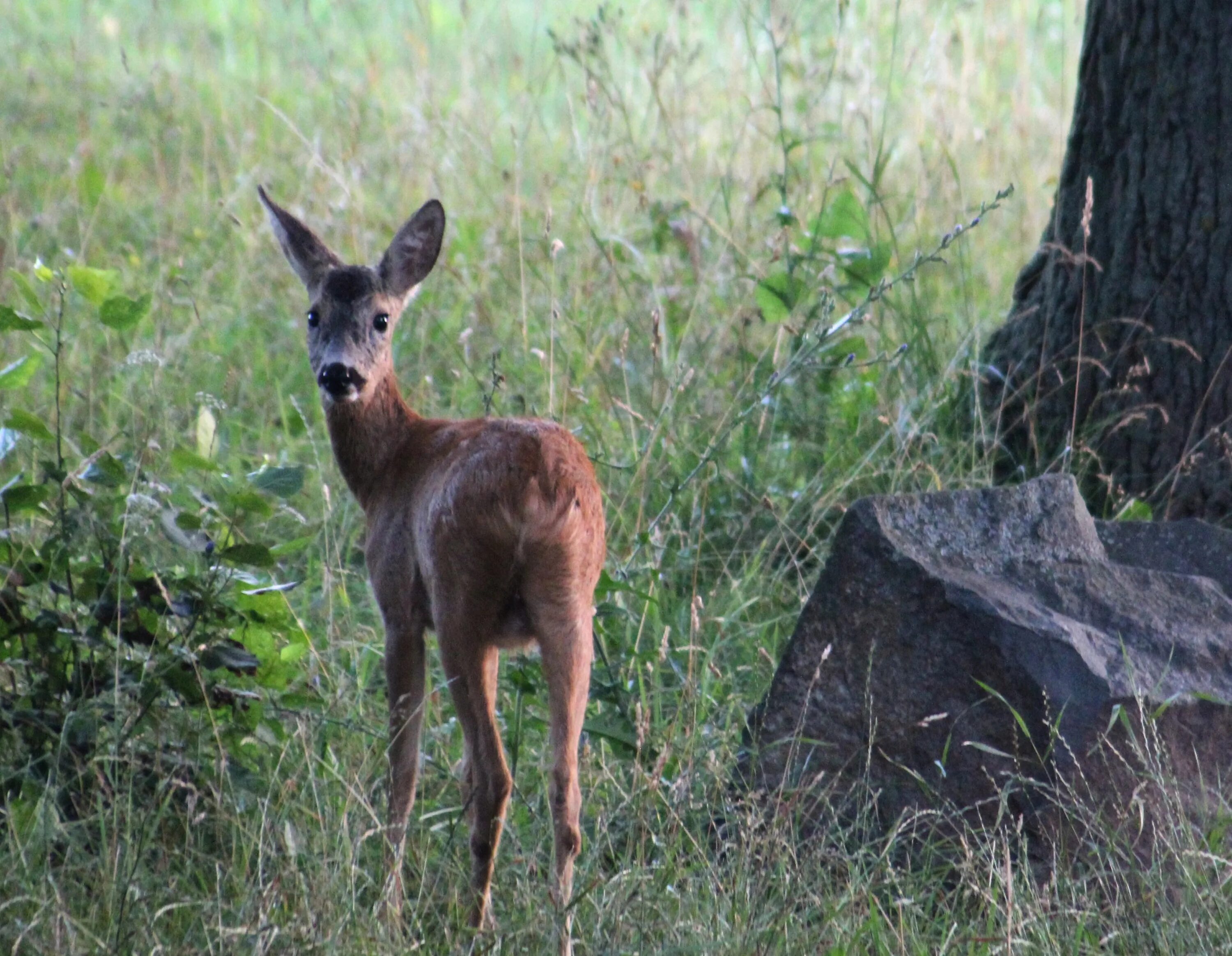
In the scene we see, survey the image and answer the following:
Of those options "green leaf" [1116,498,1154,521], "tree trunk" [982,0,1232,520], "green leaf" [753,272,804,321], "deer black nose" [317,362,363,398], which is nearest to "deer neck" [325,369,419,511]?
"deer black nose" [317,362,363,398]

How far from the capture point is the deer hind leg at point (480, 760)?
2.95 meters

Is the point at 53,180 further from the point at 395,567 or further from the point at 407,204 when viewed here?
the point at 395,567

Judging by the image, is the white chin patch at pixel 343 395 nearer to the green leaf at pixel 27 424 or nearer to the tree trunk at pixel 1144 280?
the green leaf at pixel 27 424

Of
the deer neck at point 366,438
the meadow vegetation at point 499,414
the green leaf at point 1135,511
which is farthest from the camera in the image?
the green leaf at point 1135,511

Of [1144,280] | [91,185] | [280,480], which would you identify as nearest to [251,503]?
[280,480]

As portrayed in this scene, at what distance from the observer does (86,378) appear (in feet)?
17.4

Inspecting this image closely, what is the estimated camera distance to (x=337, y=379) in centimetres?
342

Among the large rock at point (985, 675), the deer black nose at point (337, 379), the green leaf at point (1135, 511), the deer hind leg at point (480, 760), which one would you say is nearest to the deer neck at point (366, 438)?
the deer black nose at point (337, 379)

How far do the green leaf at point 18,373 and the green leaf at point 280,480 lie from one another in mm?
623

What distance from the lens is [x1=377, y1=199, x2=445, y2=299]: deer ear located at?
12.5ft

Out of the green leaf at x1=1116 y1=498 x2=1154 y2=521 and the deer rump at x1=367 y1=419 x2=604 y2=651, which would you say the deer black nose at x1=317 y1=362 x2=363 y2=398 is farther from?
the green leaf at x1=1116 y1=498 x2=1154 y2=521

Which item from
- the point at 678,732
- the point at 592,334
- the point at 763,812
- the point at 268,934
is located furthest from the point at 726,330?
the point at 268,934

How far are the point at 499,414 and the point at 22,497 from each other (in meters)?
1.60

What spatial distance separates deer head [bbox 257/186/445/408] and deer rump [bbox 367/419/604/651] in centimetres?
52
